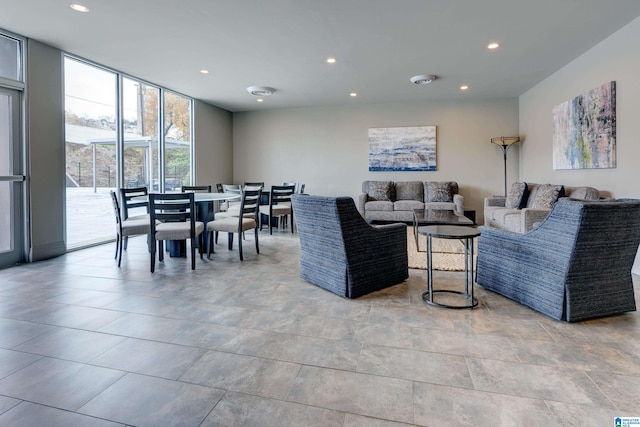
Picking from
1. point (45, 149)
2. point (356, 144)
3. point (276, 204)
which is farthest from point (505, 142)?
point (45, 149)

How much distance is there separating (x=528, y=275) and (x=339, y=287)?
1.46 meters

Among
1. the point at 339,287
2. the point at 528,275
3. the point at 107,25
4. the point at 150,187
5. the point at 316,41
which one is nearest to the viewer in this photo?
the point at 528,275

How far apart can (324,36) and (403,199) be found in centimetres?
409

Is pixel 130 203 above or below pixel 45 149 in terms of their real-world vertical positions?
below

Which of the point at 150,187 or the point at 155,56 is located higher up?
the point at 155,56

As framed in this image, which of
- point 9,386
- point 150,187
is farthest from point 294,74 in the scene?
point 9,386

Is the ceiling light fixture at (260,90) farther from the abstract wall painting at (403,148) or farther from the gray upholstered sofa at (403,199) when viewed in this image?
the gray upholstered sofa at (403,199)

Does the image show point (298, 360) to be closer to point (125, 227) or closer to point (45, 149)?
point (125, 227)

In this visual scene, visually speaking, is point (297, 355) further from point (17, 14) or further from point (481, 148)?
point (481, 148)

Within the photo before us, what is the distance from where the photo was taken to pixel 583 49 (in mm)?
4363

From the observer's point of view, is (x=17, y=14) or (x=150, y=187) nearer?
(x=17, y=14)

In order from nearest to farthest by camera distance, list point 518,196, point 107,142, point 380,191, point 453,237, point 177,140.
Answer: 1. point 453,237
2. point 107,142
3. point 518,196
4. point 177,140
5. point 380,191

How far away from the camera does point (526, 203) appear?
5422mm

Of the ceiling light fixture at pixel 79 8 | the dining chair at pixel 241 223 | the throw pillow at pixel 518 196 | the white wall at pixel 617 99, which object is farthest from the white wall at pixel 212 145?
the white wall at pixel 617 99
